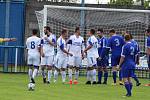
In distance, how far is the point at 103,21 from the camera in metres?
31.8

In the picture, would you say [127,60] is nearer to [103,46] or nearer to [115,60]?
[115,60]

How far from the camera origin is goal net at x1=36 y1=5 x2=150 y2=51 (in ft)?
96.6

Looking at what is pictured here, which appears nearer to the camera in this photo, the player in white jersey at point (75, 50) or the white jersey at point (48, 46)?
the white jersey at point (48, 46)

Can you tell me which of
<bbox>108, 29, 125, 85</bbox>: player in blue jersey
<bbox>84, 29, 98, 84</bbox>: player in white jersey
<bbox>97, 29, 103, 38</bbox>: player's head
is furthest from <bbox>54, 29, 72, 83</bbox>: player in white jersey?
<bbox>108, 29, 125, 85</bbox>: player in blue jersey

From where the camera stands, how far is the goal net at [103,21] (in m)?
29.4

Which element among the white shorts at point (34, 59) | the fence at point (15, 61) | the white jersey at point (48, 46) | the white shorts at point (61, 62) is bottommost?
the fence at point (15, 61)

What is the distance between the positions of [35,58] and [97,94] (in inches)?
134

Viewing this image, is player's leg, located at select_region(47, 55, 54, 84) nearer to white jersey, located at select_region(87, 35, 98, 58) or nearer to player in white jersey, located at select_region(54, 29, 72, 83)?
player in white jersey, located at select_region(54, 29, 72, 83)

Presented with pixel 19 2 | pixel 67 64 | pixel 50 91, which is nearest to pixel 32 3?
pixel 19 2

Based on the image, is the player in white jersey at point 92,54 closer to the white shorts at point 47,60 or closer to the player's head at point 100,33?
the player's head at point 100,33

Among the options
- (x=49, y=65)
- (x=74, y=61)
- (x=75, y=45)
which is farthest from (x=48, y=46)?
(x=74, y=61)

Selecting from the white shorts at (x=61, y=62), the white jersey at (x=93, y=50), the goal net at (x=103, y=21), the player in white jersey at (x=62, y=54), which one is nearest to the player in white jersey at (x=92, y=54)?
the white jersey at (x=93, y=50)

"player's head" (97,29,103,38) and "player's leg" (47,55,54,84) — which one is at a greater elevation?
"player's head" (97,29,103,38)

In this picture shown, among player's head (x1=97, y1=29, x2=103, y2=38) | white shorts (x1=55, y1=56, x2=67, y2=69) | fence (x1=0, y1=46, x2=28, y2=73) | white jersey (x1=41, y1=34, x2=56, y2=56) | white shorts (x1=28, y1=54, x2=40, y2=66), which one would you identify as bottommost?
fence (x1=0, y1=46, x2=28, y2=73)
